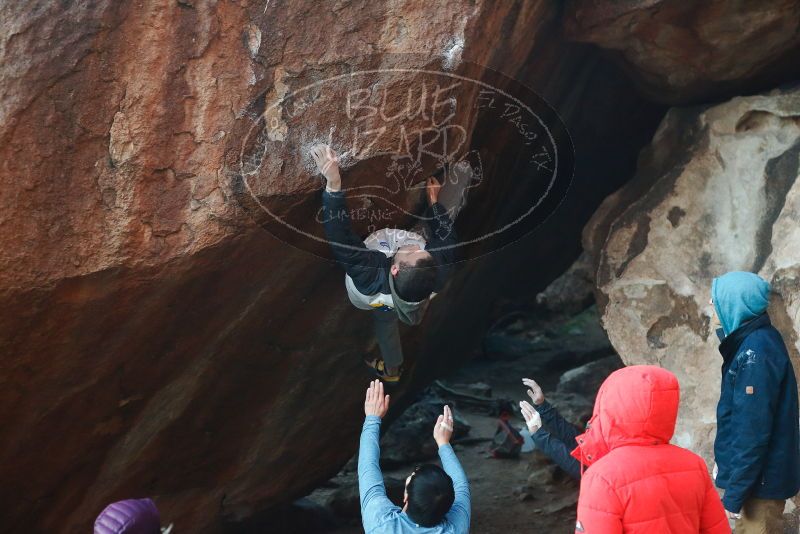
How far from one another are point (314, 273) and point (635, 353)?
5.37 ft

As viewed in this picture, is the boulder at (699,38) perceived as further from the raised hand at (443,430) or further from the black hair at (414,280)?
the raised hand at (443,430)

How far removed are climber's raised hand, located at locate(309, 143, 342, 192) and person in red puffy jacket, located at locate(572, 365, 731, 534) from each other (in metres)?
1.37

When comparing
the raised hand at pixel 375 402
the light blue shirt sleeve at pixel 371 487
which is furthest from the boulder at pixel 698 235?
the light blue shirt sleeve at pixel 371 487

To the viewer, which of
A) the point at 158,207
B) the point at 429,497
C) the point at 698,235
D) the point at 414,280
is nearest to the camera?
the point at 429,497

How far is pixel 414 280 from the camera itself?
3.35 m

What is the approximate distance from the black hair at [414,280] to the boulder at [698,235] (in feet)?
4.75

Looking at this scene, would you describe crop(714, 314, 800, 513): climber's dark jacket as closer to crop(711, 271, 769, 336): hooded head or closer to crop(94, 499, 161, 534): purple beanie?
crop(711, 271, 769, 336): hooded head

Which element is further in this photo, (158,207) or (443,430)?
(158,207)

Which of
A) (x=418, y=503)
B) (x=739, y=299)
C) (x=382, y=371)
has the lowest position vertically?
(x=382, y=371)

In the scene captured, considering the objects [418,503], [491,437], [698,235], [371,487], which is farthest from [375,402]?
[491,437]

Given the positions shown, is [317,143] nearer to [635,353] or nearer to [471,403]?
[635,353]

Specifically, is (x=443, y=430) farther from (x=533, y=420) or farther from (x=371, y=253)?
(x=371, y=253)

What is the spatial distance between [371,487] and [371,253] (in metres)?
1.08

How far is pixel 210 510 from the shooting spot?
A: 15.8ft
